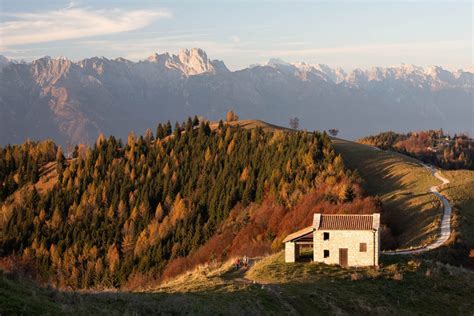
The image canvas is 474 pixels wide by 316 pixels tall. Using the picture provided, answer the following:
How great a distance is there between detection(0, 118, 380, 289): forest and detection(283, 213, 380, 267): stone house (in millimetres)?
35461

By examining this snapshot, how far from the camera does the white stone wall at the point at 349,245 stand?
60.9m

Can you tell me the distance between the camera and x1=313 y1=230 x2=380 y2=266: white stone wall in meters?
60.9

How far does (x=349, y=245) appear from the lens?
61562 mm

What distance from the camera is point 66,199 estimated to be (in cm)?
18250

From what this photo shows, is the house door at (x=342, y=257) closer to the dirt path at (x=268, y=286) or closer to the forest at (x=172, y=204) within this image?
the dirt path at (x=268, y=286)

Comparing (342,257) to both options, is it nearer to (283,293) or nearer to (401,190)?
(283,293)

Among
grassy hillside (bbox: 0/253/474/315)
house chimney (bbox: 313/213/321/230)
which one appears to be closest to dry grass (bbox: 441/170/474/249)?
grassy hillside (bbox: 0/253/474/315)

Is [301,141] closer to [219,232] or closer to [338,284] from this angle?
[219,232]

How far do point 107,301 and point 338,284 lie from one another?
2161 centimetres

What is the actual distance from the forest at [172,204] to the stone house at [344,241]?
1396 inches

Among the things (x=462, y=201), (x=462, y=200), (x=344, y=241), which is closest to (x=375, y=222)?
(x=344, y=241)

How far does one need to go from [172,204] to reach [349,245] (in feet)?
350

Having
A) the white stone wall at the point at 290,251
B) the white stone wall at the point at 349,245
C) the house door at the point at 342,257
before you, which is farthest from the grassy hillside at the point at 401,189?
the white stone wall at the point at 290,251

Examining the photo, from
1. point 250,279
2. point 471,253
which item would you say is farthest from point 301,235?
point 471,253
